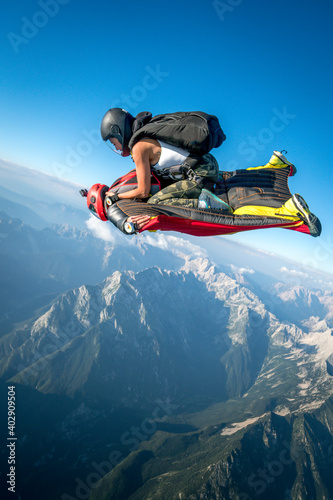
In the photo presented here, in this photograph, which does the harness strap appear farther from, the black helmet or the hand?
the hand

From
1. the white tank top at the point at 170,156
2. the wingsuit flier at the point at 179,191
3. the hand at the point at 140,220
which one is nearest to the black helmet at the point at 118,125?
the wingsuit flier at the point at 179,191

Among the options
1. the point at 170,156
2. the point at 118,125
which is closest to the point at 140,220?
the point at 170,156

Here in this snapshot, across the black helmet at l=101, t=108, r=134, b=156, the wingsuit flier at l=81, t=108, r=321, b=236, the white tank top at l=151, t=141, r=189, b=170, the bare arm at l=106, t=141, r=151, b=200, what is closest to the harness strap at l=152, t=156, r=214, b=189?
the wingsuit flier at l=81, t=108, r=321, b=236

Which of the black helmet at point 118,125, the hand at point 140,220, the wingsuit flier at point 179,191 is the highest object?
the black helmet at point 118,125

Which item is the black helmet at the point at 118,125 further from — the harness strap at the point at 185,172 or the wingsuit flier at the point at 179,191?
the harness strap at the point at 185,172

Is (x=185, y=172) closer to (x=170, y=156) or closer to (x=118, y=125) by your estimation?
(x=170, y=156)

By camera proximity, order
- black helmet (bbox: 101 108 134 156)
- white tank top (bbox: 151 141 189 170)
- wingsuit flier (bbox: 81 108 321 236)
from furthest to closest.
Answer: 1. black helmet (bbox: 101 108 134 156)
2. white tank top (bbox: 151 141 189 170)
3. wingsuit flier (bbox: 81 108 321 236)
